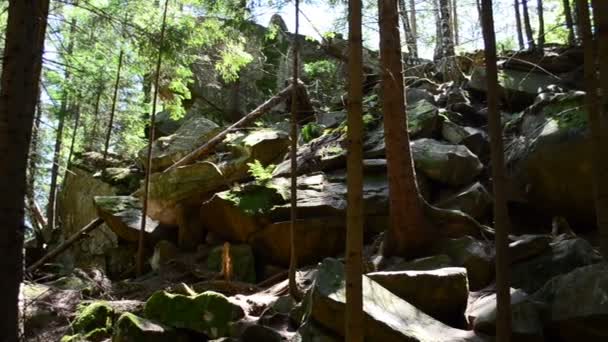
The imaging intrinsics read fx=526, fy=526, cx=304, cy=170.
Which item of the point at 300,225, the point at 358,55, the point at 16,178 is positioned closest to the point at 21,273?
the point at 16,178

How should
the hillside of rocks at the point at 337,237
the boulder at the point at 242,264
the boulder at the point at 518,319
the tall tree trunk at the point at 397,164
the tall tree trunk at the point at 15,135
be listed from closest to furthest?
the tall tree trunk at the point at 15,135
the boulder at the point at 518,319
the hillside of rocks at the point at 337,237
the tall tree trunk at the point at 397,164
the boulder at the point at 242,264

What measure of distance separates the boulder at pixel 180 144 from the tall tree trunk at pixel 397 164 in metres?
8.97

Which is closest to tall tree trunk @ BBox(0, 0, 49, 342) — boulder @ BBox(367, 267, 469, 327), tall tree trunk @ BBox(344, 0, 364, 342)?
tall tree trunk @ BBox(344, 0, 364, 342)

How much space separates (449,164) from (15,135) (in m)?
9.46

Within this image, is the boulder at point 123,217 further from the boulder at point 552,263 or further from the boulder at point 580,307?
the boulder at point 580,307

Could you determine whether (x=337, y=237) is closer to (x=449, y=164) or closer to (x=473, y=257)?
(x=449, y=164)

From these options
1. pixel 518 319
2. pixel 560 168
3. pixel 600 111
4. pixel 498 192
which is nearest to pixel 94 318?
pixel 518 319

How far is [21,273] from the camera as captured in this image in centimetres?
499

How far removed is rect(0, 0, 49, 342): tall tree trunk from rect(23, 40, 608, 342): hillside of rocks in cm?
188

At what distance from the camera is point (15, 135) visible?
197 inches

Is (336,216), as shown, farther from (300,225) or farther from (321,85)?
(321,85)

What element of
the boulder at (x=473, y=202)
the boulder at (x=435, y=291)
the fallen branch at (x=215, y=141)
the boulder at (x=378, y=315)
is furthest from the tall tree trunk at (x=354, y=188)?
the fallen branch at (x=215, y=141)

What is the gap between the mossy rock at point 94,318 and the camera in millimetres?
10094

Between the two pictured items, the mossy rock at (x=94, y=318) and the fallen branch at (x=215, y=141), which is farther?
the fallen branch at (x=215, y=141)
